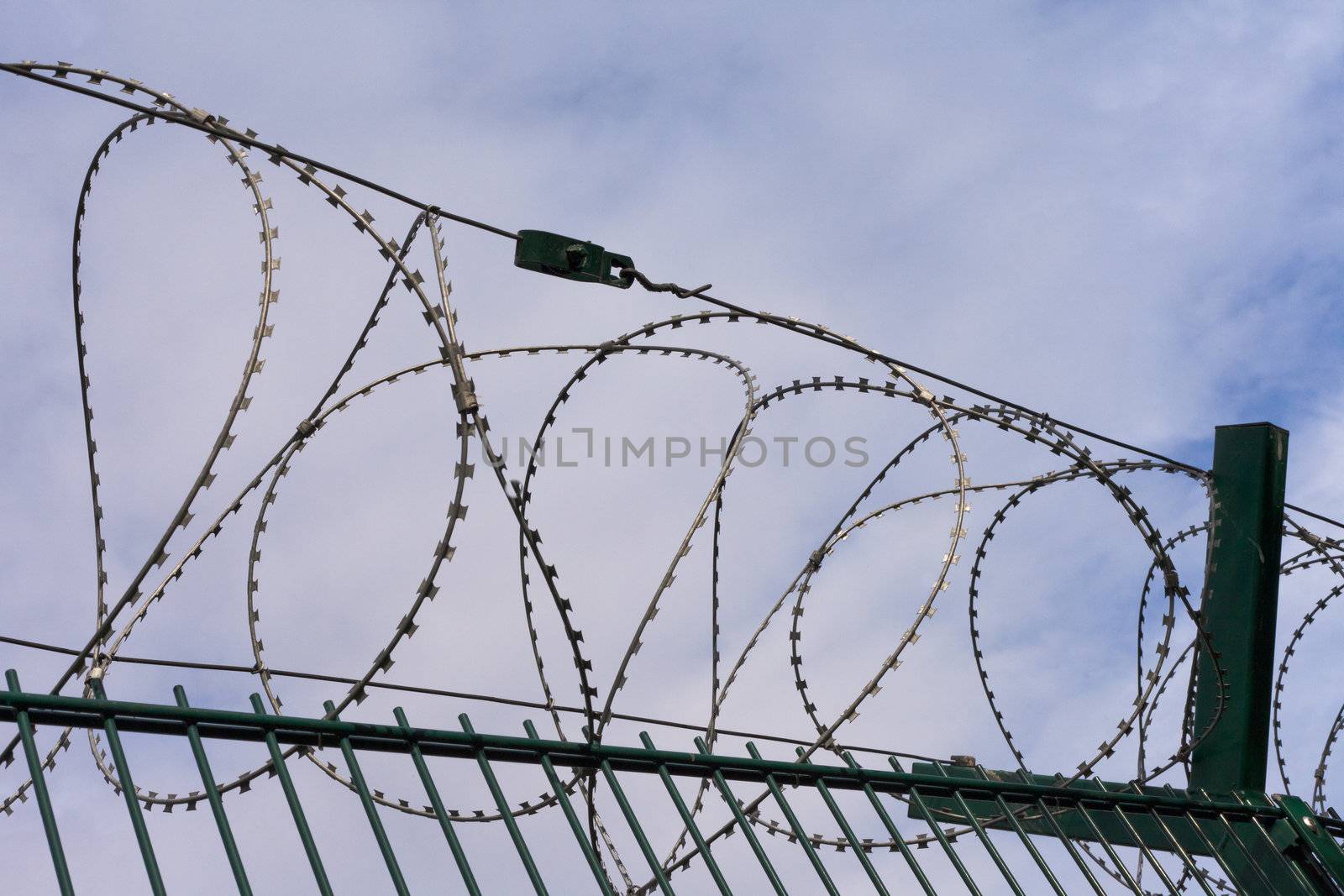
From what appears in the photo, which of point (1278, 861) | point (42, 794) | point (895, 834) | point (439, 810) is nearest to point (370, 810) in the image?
point (439, 810)

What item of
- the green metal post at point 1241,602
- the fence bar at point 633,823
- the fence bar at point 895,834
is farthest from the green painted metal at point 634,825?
the green metal post at point 1241,602

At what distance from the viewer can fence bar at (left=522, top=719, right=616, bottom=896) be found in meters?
4.86

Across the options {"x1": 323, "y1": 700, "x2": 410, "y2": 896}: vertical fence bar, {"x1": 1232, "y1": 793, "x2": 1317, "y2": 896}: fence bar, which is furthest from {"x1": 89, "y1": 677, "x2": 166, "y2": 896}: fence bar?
{"x1": 1232, "y1": 793, "x2": 1317, "y2": 896}: fence bar

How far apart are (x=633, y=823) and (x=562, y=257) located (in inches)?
108

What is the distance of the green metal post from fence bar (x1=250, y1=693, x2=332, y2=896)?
20.9 feet

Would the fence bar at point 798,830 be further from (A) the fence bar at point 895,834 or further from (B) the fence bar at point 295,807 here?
(B) the fence bar at point 295,807

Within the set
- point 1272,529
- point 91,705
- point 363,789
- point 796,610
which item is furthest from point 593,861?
point 1272,529

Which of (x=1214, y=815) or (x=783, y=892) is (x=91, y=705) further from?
(x=1214, y=815)

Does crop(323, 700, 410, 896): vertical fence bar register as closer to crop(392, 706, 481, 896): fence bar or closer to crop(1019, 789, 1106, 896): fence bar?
crop(392, 706, 481, 896): fence bar

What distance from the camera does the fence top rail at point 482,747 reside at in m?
4.18

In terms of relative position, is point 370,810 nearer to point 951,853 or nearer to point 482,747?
point 482,747

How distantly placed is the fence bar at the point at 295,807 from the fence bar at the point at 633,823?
1140 mm

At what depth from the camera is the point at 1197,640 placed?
31.4 ft

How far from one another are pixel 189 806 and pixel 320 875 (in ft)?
6.01
